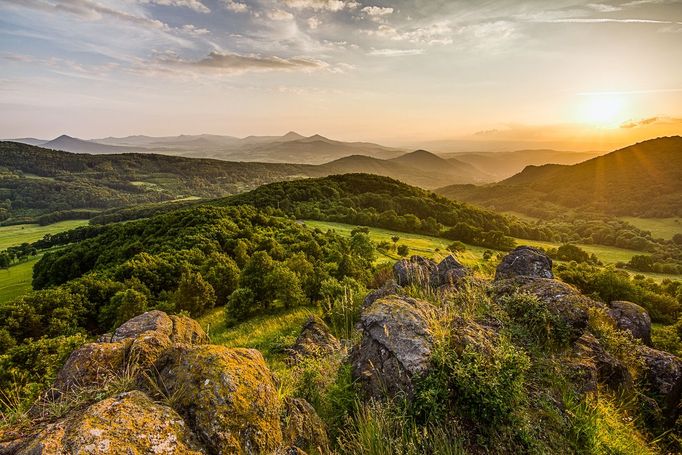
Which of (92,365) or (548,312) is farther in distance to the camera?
(548,312)

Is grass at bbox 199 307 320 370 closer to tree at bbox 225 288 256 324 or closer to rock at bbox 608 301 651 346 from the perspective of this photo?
tree at bbox 225 288 256 324

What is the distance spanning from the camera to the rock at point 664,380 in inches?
319

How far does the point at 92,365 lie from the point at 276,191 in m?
131

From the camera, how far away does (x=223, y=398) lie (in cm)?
448

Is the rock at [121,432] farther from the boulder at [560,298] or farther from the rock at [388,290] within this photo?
the rock at [388,290]

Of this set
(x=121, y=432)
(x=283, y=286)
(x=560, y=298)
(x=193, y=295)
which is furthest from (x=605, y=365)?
(x=193, y=295)

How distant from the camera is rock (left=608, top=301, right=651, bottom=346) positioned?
11.9 metres

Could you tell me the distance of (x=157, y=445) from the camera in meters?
3.74

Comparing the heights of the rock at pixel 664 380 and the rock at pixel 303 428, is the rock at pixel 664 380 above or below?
below

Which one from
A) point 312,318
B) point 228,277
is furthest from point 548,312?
point 228,277

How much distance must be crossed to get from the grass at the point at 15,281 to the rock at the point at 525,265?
85374 mm

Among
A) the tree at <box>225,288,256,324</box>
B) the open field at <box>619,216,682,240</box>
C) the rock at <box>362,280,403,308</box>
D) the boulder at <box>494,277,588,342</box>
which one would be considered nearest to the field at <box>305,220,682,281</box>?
the tree at <box>225,288,256,324</box>

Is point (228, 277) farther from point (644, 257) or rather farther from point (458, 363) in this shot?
point (644, 257)

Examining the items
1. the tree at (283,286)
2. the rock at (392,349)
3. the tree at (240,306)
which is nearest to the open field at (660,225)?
the tree at (283,286)
